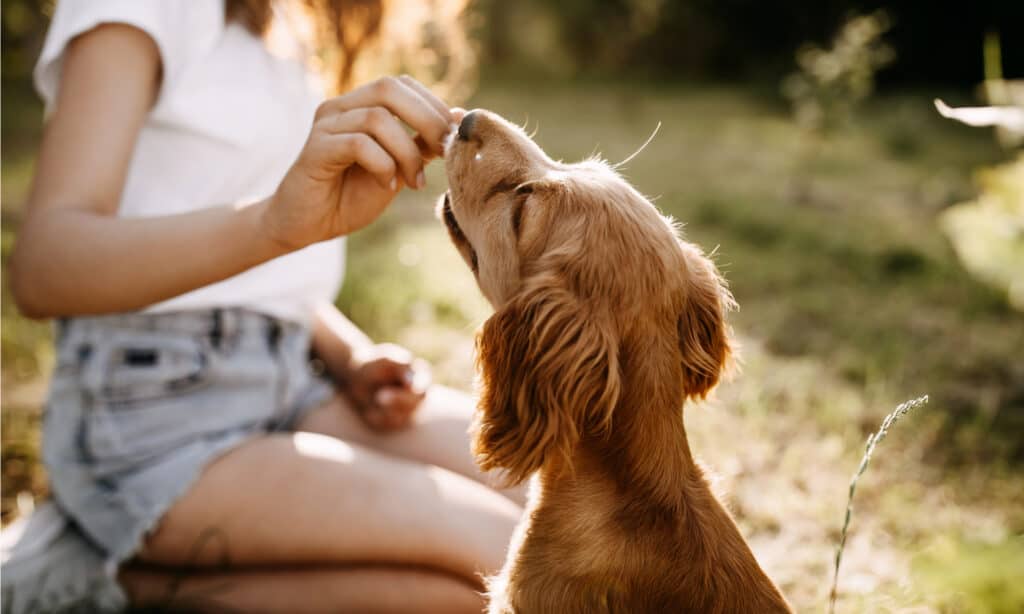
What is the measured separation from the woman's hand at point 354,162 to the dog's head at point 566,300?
15 cm

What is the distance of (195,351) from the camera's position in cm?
248

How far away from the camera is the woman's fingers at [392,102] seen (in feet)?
6.41

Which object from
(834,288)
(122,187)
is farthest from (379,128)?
(834,288)

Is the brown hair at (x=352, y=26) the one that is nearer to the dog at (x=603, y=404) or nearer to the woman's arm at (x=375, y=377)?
the woman's arm at (x=375, y=377)

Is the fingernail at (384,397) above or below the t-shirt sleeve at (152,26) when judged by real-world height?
below

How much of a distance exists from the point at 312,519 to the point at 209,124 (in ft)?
4.03

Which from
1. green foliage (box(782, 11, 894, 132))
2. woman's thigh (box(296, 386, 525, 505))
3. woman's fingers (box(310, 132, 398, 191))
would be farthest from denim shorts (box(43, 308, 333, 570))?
green foliage (box(782, 11, 894, 132))

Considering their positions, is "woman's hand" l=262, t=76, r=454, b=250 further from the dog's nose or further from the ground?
the ground

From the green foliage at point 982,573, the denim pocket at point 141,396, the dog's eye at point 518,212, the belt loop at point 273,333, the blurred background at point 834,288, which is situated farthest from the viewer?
the blurred background at point 834,288

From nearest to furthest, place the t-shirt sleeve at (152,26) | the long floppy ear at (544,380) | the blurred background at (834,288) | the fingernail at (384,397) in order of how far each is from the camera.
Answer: the long floppy ear at (544,380)
the t-shirt sleeve at (152,26)
the fingernail at (384,397)
the blurred background at (834,288)

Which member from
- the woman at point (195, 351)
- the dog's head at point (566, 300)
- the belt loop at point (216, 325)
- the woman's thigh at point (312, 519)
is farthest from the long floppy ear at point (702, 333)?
the belt loop at point (216, 325)

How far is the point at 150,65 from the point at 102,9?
18cm

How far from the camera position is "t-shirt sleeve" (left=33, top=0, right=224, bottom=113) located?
2279 millimetres

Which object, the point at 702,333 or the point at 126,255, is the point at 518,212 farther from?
the point at 126,255
